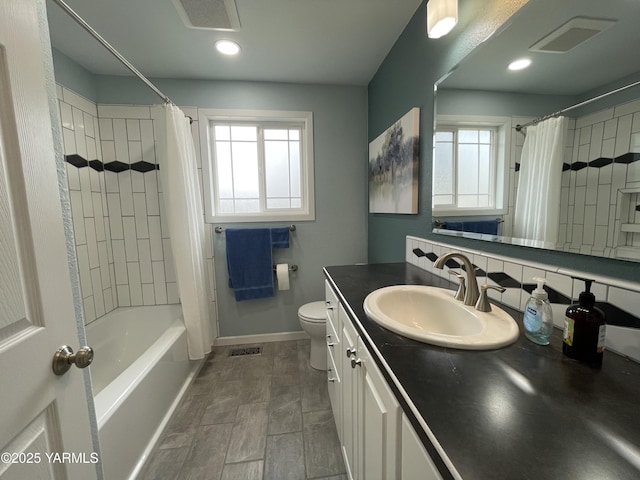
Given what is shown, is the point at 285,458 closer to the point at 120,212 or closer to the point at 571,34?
the point at 571,34

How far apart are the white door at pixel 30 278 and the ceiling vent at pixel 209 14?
1.01 meters

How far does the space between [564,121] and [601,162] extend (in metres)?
0.17

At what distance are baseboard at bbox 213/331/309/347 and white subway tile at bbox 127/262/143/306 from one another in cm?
77

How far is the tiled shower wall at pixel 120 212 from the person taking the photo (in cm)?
193

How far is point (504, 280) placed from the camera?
37.6 inches

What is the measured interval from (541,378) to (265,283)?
6.59 feet

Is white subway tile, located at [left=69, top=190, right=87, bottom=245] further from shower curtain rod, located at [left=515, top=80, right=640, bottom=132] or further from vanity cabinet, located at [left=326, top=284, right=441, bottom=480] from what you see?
shower curtain rod, located at [left=515, top=80, right=640, bottom=132]

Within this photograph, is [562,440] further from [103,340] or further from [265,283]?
[103,340]

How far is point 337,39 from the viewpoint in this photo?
5.56 feet

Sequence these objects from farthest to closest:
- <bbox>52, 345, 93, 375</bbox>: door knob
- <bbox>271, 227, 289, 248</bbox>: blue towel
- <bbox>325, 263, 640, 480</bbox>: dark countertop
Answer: <bbox>271, 227, 289, 248</bbox>: blue towel, <bbox>52, 345, 93, 375</bbox>: door knob, <bbox>325, 263, 640, 480</bbox>: dark countertop

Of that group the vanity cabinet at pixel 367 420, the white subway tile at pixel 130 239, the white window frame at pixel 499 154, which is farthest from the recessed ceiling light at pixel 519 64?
the white subway tile at pixel 130 239

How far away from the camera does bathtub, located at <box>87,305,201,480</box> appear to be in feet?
3.62

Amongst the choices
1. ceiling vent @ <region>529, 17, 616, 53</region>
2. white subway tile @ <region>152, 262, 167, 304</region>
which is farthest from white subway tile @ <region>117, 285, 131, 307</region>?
ceiling vent @ <region>529, 17, 616, 53</region>

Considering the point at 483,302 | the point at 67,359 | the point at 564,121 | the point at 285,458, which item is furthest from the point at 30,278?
the point at 564,121
